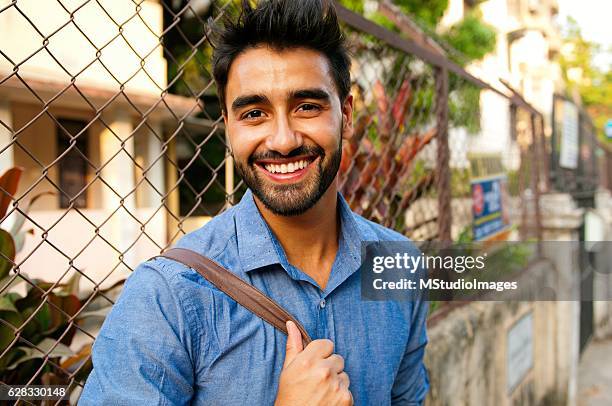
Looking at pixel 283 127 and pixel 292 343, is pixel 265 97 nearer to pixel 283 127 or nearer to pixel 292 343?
pixel 283 127

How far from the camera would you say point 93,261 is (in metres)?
7.57

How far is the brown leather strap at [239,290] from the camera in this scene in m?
1.21

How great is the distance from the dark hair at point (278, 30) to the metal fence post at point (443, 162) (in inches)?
76.5

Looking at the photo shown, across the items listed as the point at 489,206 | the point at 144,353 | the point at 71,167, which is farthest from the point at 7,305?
the point at 71,167

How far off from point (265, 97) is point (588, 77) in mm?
25369

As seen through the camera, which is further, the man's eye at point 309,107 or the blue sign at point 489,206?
the blue sign at point 489,206

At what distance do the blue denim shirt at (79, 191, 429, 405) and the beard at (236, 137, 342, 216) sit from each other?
2.9 inches

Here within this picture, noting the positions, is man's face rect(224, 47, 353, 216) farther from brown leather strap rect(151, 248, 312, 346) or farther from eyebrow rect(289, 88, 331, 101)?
brown leather strap rect(151, 248, 312, 346)

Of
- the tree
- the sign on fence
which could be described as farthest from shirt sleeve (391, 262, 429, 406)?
the tree

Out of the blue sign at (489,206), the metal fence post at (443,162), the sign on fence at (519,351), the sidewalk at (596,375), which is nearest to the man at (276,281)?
the metal fence post at (443,162)

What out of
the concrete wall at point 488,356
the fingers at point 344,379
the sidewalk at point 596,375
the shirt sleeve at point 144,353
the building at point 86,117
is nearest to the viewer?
the shirt sleeve at point 144,353

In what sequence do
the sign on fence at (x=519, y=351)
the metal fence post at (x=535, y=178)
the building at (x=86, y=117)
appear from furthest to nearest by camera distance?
the building at (x=86, y=117) → the metal fence post at (x=535, y=178) → the sign on fence at (x=519, y=351)

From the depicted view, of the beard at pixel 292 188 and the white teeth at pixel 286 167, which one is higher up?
the white teeth at pixel 286 167

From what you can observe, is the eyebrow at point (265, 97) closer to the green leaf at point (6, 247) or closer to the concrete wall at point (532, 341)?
the green leaf at point (6, 247)
